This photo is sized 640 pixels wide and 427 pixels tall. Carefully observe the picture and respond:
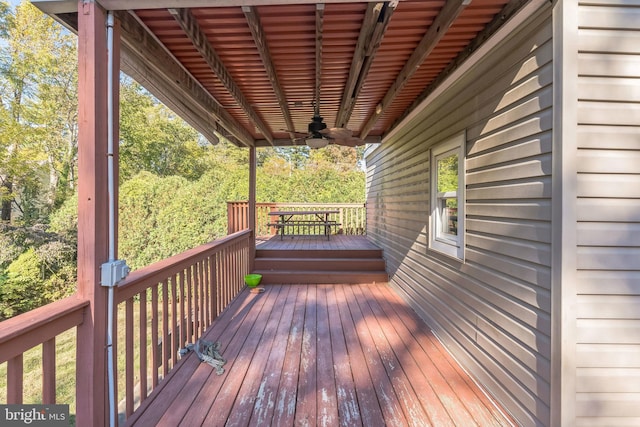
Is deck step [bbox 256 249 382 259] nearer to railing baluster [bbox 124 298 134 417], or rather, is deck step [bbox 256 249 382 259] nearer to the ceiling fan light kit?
the ceiling fan light kit

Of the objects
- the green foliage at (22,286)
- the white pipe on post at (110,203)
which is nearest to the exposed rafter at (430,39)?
the white pipe on post at (110,203)

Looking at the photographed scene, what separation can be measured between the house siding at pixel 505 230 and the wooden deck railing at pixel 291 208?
5.53 m

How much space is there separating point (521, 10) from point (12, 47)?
1499cm

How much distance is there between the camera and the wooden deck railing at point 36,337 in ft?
3.78

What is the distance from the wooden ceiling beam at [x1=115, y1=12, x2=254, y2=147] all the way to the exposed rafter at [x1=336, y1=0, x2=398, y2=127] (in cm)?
154

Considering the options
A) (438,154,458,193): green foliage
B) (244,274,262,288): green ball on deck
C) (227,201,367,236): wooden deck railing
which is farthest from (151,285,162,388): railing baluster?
(227,201,367,236): wooden deck railing

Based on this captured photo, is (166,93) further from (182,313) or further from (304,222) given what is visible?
(304,222)

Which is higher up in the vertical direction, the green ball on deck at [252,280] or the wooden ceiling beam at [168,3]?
the wooden ceiling beam at [168,3]

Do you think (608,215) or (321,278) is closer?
(608,215)

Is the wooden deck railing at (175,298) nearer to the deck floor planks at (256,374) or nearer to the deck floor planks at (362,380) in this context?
the deck floor planks at (256,374)

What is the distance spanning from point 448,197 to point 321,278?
2.72m

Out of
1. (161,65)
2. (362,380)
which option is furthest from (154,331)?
(161,65)

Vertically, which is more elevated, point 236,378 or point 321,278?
point 321,278

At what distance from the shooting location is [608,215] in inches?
61.5
